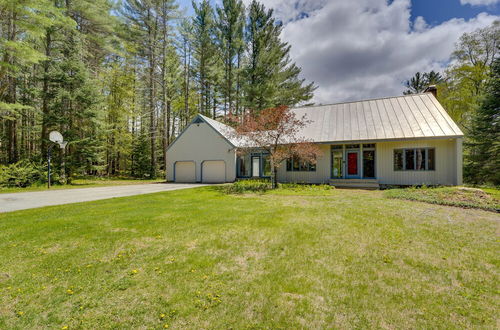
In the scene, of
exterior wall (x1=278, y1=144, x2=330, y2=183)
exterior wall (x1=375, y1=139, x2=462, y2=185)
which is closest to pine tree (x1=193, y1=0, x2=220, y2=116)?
exterior wall (x1=278, y1=144, x2=330, y2=183)

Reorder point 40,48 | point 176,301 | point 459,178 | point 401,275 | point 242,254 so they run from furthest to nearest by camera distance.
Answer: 1. point 40,48
2. point 459,178
3. point 242,254
4. point 401,275
5. point 176,301

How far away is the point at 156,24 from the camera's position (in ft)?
66.8

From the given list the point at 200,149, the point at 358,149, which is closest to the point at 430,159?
the point at 358,149

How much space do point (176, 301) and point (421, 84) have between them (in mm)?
35449

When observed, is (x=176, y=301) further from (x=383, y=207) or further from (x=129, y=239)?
(x=383, y=207)

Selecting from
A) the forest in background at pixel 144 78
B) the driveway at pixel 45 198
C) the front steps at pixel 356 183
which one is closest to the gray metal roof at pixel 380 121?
the front steps at pixel 356 183

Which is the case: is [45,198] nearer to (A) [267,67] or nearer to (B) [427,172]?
(B) [427,172]

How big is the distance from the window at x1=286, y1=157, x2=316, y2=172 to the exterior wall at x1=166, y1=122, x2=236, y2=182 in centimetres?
407

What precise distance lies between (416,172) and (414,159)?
2.41ft

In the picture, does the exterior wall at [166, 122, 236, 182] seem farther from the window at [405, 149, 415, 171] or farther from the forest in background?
the window at [405, 149, 415, 171]

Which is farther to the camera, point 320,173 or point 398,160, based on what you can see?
point 320,173

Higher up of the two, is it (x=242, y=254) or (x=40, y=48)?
(x=40, y=48)

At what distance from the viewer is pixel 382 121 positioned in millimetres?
13781

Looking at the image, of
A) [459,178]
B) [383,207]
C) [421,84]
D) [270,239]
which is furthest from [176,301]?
[421,84]
